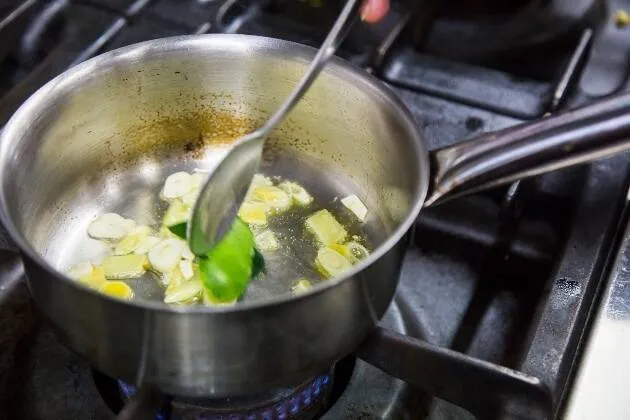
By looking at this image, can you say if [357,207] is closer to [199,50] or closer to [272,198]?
[272,198]

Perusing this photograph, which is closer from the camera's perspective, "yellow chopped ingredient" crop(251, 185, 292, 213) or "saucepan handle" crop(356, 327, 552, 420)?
"saucepan handle" crop(356, 327, 552, 420)

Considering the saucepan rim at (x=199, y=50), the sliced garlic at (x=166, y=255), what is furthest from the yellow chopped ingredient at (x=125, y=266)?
the saucepan rim at (x=199, y=50)

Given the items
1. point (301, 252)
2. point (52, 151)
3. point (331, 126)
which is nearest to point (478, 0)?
point (331, 126)

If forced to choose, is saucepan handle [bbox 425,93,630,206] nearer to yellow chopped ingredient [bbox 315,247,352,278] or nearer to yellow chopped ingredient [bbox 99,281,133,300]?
yellow chopped ingredient [bbox 315,247,352,278]

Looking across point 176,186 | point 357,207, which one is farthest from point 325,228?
point 176,186

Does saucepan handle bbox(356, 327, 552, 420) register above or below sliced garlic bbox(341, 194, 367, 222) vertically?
above

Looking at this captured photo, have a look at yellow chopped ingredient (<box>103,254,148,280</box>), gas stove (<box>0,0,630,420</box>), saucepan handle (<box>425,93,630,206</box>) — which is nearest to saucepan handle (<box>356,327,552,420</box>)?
gas stove (<box>0,0,630,420</box>)
